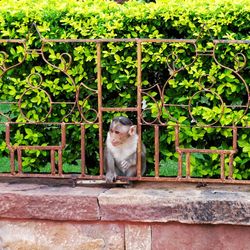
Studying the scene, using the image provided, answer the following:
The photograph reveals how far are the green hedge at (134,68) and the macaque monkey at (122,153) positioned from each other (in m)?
0.22

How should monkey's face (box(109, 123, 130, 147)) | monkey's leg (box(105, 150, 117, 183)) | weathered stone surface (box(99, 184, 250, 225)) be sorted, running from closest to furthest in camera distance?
weathered stone surface (box(99, 184, 250, 225)) < monkey's face (box(109, 123, 130, 147)) < monkey's leg (box(105, 150, 117, 183))

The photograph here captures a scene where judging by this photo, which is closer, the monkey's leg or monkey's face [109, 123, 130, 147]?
monkey's face [109, 123, 130, 147]

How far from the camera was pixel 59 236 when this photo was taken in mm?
4617

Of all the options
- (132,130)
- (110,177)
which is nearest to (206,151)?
(132,130)

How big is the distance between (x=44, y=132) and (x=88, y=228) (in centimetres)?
89

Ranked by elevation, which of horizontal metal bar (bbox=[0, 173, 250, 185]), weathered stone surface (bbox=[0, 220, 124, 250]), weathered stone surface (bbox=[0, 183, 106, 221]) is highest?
horizontal metal bar (bbox=[0, 173, 250, 185])

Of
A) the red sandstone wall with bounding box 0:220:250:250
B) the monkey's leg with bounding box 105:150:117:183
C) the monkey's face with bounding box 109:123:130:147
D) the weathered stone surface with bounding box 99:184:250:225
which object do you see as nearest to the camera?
the weathered stone surface with bounding box 99:184:250:225

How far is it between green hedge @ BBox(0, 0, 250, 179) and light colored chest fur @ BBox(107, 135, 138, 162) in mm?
234

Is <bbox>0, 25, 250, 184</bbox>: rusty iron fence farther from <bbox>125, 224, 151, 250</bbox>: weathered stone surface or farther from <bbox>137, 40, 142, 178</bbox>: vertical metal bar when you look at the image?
<bbox>125, 224, 151, 250</bbox>: weathered stone surface

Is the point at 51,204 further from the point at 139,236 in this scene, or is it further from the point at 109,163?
the point at 139,236

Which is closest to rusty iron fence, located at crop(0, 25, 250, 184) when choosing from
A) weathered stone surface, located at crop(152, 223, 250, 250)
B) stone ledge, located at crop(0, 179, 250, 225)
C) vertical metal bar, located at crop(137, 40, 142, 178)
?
vertical metal bar, located at crop(137, 40, 142, 178)

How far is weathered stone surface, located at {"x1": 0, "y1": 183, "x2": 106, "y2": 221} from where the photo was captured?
447 centimetres

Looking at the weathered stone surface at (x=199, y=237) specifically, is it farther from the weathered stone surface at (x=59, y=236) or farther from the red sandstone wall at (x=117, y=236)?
the weathered stone surface at (x=59, y=236)

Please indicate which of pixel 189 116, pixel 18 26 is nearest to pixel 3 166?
pixel 18 26
